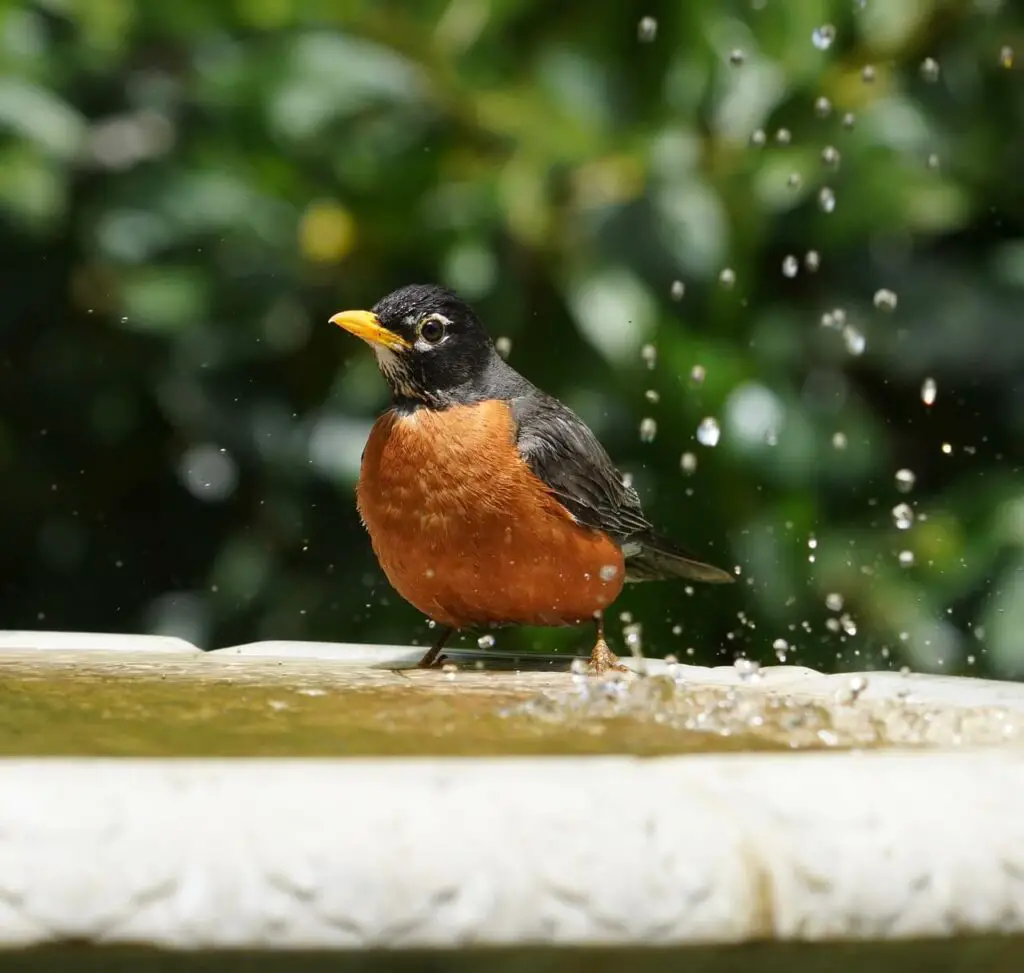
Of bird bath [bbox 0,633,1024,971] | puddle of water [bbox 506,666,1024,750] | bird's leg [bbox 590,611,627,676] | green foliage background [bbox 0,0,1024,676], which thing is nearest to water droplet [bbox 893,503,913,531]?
green foliage background [bbox 0,0,1024,676]

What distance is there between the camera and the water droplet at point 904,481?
430 centimetres

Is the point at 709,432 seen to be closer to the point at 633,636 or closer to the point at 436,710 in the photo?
the point at 633,636

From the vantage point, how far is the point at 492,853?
63.8 inches

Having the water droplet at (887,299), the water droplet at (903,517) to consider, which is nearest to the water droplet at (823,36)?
the water droplet at (887,299)

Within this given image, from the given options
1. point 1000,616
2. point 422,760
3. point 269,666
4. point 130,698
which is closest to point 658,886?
point 422,760

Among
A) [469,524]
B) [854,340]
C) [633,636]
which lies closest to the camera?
[469,524]

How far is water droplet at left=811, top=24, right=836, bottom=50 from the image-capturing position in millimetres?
4039

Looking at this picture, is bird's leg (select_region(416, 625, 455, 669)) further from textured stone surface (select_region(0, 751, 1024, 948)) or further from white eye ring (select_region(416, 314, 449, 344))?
textured stone surface (select_region(0, 751, 1024, 948))

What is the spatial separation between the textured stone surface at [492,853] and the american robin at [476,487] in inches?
74.3

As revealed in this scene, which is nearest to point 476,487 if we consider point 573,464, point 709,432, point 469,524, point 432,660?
point 469,524

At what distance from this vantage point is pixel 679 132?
4.05 m

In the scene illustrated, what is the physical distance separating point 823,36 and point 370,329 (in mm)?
1281

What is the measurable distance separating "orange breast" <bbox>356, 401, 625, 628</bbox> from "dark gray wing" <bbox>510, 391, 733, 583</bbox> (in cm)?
4

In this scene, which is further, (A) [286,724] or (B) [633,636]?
(B) [633,636]
